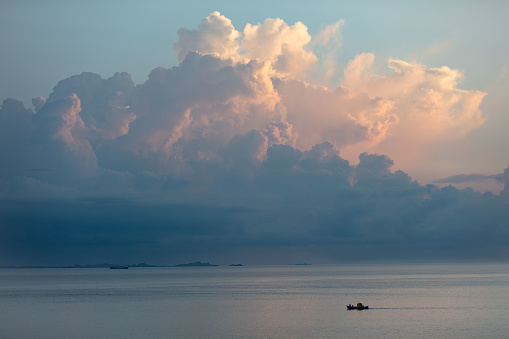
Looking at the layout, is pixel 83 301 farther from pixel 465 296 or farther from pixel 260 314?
pixel 465 296

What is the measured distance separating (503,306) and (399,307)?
24.7 metres

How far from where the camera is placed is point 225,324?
11875cm

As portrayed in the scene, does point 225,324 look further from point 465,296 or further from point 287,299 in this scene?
point 465,296

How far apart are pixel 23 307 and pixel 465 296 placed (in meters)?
120

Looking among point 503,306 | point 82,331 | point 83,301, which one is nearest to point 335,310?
point 503,306

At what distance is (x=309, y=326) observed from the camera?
376ft

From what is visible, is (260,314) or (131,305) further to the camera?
(131,305)

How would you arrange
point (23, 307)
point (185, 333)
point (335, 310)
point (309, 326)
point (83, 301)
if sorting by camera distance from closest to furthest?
point (185, 333), point (309, 326), point (335, 310), point (23, 307), point (83, 301)

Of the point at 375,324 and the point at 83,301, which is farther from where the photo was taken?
the point at 83,301

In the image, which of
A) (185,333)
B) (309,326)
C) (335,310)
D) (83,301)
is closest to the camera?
(185,333)

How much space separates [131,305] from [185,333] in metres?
58.3

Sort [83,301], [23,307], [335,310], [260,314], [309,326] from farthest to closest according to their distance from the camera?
1. [83,301]
2. [23,307]
3. [335,310]
4. [260,314]
5. [309,326]

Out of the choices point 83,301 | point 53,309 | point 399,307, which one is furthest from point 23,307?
point 399,307

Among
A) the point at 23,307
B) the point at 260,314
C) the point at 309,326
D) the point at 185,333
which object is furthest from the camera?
the point at 23,307
